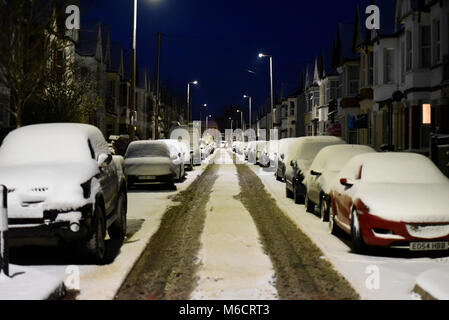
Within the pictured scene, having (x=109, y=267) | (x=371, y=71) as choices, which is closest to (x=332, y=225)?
(x=109, y=267)

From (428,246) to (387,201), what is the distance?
2.76 ft

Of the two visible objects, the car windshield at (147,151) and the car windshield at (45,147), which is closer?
the car windshield at (45,147)

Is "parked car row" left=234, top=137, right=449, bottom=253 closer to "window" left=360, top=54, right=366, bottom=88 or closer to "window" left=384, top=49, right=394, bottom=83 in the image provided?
"window" left=384, top=49, right=394, bottom=83

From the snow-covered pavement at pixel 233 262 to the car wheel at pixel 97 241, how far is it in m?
1.37

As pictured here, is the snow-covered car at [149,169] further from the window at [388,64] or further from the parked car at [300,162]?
the window at [388,64]

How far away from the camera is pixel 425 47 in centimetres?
3042

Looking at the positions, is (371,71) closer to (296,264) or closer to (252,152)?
(252,152)

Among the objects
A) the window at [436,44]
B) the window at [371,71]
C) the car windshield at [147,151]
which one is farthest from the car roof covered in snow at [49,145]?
the window at [371,71]

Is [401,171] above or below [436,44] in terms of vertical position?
below

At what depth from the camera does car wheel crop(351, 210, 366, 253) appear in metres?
9.74

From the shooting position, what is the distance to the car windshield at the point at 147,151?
23234 millimetres

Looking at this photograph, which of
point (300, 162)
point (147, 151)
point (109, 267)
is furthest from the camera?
point (147, 151)
